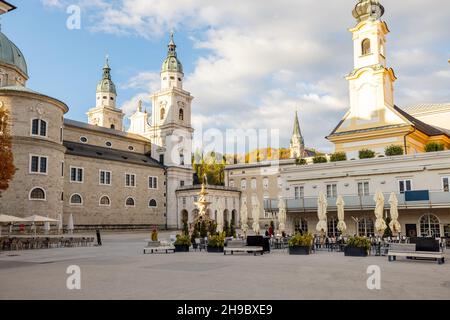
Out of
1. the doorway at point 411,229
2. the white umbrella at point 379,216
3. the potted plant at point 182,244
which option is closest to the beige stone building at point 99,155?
the potted plant at point 182,244

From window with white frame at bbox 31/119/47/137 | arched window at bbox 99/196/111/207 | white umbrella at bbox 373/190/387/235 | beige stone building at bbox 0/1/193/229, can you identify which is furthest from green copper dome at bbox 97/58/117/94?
white umbrella at bbox 373/190/387/235

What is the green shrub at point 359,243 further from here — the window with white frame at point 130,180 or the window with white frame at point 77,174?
the window with white frame at point 130,180

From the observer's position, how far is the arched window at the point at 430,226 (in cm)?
2834

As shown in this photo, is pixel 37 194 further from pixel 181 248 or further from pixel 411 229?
pixel 411 229

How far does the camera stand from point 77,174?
2015 inches

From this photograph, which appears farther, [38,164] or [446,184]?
[38,164]

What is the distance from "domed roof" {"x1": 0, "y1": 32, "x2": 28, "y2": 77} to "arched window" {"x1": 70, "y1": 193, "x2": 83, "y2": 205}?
55.7ft

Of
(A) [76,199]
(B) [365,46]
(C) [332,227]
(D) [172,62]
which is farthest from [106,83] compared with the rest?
(C) [332,227]

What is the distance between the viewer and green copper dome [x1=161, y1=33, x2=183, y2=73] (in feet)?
236

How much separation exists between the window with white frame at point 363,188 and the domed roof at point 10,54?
1650 inches

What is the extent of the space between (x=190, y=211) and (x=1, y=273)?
2033 inches

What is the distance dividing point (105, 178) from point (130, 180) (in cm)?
465

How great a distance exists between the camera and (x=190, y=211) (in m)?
65.3
